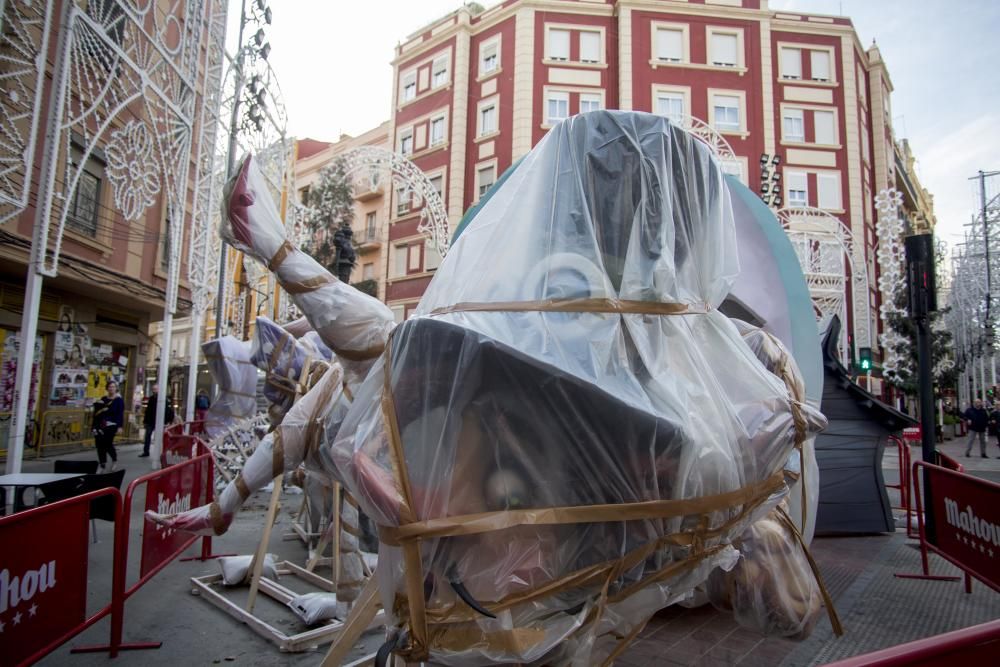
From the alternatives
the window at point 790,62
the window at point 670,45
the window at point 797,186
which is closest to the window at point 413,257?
the window at point 670,45

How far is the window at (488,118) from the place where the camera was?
25.7 meters

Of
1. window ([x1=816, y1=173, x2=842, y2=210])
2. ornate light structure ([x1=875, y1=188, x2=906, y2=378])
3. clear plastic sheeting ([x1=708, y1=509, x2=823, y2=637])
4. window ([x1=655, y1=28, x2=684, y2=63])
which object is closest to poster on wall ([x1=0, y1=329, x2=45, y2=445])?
clear plastic sheeting ([x1=708, y1=509, x2=823, y2=637])

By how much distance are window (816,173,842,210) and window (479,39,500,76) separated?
49.1ft

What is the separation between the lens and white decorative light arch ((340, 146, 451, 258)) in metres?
14.5

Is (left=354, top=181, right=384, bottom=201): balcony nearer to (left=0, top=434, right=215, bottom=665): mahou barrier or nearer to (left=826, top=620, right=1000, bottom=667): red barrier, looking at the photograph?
(left=0, top=434, right=215, bottom=665): mahou barrier

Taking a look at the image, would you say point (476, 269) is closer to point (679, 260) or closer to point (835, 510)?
point (679, 260)

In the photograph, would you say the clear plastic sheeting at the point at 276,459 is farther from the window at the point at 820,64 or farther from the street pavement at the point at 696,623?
the window at the point at 820,64

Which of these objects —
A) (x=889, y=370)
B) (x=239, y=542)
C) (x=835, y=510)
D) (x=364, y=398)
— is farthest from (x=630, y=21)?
(x=364, y=398)

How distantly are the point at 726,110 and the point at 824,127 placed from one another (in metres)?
4.52

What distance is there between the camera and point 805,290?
434 cm

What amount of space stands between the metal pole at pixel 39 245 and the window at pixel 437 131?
20.7m

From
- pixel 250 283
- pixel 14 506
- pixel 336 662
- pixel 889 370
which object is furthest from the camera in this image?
pixel 889 370

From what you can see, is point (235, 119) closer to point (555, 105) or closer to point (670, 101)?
point (555, 105)

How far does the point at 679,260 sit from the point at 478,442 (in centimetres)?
108
